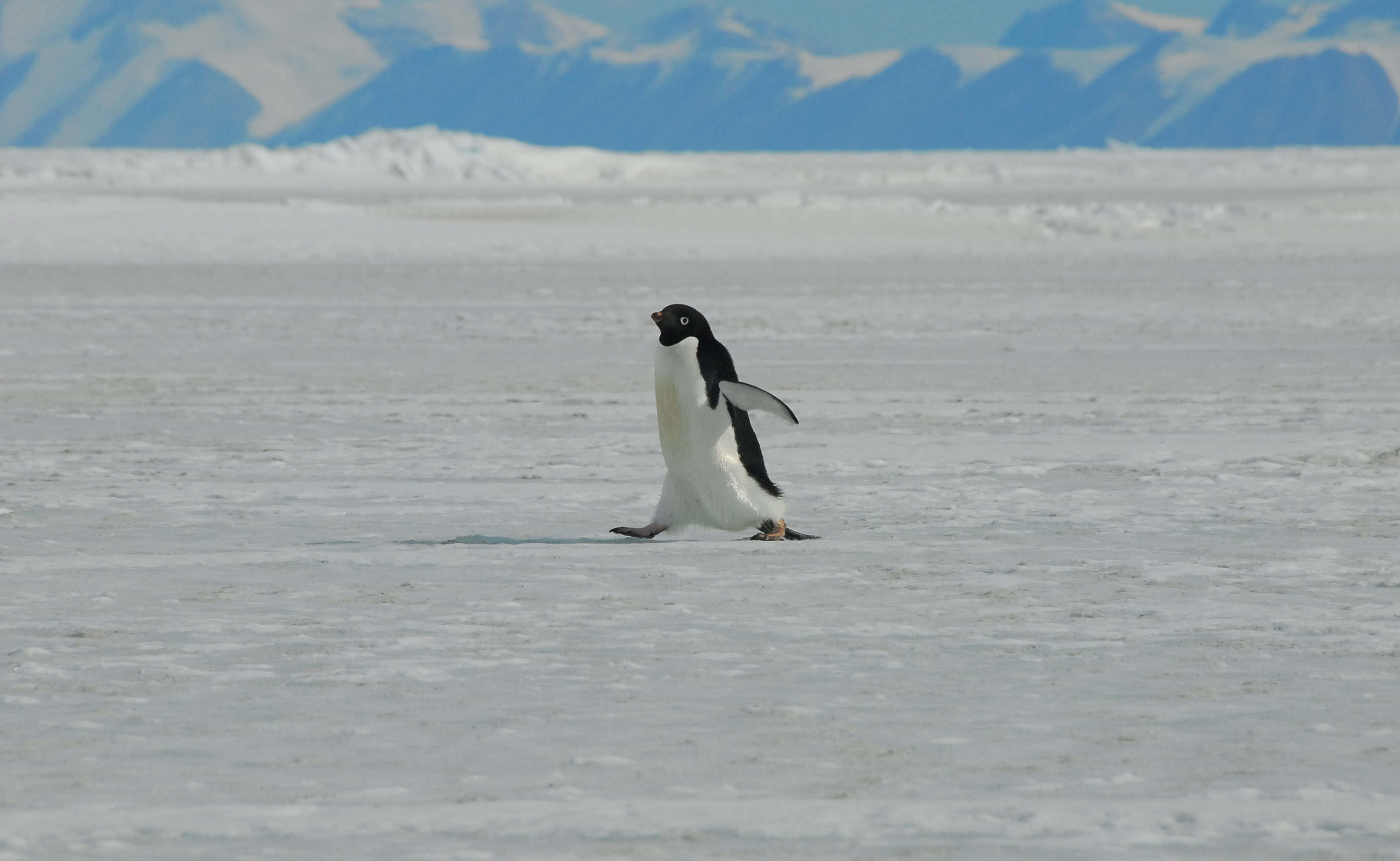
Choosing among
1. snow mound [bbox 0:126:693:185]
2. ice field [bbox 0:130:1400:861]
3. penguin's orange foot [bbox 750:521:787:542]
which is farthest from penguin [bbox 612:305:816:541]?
snow mound [bbox 0:126:693:185]

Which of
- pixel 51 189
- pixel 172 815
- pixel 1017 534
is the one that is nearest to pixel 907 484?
pixel 1017 534

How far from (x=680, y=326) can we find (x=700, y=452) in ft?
1.13

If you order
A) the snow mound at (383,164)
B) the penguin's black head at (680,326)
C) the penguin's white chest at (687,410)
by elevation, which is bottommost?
the penguin's white chest at (687,410)

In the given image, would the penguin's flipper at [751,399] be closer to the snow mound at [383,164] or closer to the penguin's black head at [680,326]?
the penguin's black head at [680,326]

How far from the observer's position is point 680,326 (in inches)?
191

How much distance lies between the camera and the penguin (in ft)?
15.9

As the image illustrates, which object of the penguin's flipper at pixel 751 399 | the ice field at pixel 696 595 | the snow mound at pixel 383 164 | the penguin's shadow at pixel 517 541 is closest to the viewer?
the ice field at pixel 696 595

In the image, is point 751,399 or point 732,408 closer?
point 751,399

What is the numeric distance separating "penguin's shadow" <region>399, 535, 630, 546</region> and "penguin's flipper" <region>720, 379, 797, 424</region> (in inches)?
19.1

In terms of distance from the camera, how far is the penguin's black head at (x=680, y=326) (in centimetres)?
483

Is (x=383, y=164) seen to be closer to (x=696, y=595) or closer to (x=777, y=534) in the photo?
(x=777, y=534)

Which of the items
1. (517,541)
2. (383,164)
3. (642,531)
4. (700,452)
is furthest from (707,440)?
(383,164)

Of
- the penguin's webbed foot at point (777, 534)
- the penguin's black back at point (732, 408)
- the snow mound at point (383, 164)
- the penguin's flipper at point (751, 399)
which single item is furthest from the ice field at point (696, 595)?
the snow mound at point (383, 164)

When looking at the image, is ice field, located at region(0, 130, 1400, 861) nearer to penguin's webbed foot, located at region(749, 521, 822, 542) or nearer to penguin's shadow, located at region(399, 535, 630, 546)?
penguin's shadow, located at region(399, 535, 630, 546)
